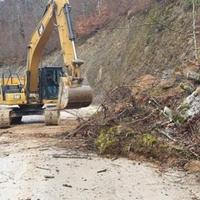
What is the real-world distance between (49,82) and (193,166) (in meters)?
9.73

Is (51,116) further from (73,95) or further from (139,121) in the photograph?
(139,121)

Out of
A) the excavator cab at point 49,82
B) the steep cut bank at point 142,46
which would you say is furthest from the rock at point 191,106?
the steep cut bank at point 142,46

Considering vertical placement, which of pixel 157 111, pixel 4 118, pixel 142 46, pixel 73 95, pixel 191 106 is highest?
pixel 142 46

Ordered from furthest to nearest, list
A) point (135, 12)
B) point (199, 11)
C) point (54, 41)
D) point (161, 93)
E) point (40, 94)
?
point (54, 41) < point (135, 12) < point (199, 11) < point (40, 94) < point (161, 93)

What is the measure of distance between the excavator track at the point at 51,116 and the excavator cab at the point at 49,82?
1.88 meters

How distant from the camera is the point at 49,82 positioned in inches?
707

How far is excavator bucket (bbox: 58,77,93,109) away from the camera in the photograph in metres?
13.3

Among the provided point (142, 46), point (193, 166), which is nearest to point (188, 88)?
point (193, 166)

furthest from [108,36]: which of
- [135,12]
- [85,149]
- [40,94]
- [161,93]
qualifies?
[85,149]

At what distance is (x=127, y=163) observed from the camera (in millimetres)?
9688

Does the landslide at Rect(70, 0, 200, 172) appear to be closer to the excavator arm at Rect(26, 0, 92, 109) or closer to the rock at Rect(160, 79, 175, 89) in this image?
the rock at Rect(160, 79, 175, 89)

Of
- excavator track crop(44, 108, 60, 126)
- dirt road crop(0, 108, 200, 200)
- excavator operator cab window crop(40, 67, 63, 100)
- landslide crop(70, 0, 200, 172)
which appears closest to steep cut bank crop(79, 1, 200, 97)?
landslide crop(70, 0, 200, 172)

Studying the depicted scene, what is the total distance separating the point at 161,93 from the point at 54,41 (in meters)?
29.1

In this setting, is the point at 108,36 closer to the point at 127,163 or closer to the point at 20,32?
the point at 20,32
